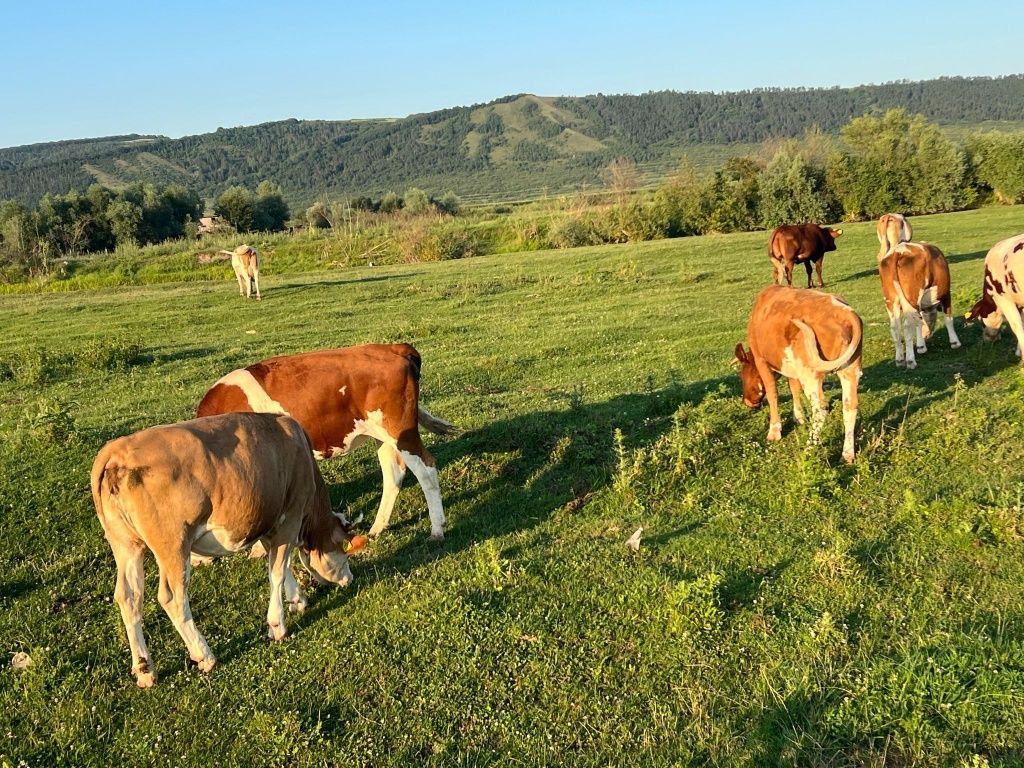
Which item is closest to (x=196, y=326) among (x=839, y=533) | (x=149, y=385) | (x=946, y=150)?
(x=149, y=385)

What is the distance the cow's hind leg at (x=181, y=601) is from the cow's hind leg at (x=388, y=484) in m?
A: 2.38

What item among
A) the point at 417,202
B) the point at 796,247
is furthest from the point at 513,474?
the point at 417,202

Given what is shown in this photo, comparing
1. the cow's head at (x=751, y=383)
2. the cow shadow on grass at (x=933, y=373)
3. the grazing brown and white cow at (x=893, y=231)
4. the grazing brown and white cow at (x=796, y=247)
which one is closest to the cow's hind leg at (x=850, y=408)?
the cow shadow on grass at (x=933, y=373)

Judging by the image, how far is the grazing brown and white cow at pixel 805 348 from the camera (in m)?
8.24

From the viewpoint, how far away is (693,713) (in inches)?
Answer: 182

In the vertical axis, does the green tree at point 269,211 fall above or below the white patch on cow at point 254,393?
above

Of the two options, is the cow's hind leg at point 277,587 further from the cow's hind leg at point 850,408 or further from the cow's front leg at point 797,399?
the cow's front leg at point 797,399

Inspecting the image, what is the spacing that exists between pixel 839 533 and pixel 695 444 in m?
2.23

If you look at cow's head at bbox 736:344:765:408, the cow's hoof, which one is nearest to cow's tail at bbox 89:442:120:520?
the cow's hoof

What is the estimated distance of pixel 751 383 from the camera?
9.80 meters

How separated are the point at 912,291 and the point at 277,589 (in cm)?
1075

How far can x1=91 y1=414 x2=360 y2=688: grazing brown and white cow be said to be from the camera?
197 inches

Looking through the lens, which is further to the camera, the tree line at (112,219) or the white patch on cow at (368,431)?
the tree line at (112,219)

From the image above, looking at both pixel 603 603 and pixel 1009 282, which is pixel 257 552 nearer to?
pixel 603 603
